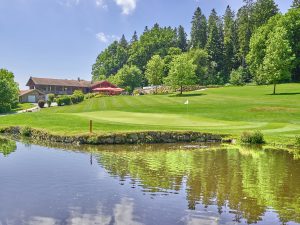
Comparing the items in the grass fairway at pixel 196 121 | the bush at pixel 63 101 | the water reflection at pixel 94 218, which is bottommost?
the water reflection at pixel 94 218

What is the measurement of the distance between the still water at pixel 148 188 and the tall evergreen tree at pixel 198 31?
394 feet

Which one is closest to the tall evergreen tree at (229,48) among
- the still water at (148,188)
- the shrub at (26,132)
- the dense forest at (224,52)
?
the dense forest at (224,52)

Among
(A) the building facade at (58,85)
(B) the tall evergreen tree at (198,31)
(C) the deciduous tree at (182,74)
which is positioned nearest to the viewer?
(C) the deciduous tree at (182,74)

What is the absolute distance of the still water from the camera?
37.1ft

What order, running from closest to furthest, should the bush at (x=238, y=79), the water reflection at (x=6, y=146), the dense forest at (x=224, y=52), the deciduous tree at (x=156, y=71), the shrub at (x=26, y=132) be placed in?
the water reflection at (x=6, y=146)
the shrub at (x=26, y=132)
the dense forest at (x=224, y=52)
the bush at (x=238, y=79)
the deciduous tree at (x=156, y=71)

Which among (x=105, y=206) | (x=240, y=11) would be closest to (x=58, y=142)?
(x=105, y=206)

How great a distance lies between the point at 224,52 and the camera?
5069 inches

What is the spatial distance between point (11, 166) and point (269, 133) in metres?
22.0

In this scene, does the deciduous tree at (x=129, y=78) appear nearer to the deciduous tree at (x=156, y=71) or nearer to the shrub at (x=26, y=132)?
the deciduous tree at (x=156, y=71)

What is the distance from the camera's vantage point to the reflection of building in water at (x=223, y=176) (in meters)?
12.7

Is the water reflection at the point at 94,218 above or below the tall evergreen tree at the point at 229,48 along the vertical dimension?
below

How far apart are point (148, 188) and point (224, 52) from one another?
119 meters

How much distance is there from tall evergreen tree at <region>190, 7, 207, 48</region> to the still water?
120 meters

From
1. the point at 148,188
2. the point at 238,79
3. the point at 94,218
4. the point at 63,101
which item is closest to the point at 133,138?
the point at 148,188
